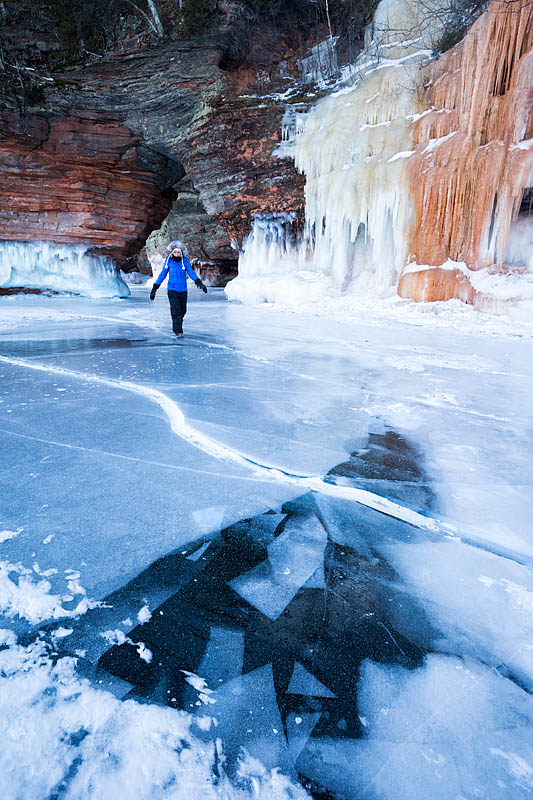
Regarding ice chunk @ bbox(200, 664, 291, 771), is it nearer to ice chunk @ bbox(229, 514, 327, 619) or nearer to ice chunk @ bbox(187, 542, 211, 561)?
ice chunk @ bbox(229, 514, 327, 619)

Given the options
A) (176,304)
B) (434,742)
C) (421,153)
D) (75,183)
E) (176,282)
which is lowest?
(434,742)

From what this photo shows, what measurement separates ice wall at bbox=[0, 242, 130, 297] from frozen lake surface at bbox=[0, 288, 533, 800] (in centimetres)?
1415

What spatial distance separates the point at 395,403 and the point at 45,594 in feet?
7.73

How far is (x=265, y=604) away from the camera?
3.57 feet

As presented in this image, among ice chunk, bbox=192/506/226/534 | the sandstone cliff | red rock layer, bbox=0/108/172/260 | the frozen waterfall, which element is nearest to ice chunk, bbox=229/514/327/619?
ice chunk, bbox=192/506/226/534

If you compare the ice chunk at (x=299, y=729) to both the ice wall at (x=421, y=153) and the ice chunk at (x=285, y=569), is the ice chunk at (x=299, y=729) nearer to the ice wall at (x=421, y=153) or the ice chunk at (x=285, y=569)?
the ice chunk at (x=285, y=569)

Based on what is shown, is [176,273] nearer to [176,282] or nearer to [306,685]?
[176,282]

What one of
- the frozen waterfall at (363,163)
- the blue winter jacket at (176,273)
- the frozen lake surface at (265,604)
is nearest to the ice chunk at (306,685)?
the frozen lake surface at (265,604)

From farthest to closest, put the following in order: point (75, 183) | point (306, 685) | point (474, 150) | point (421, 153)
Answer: point (75, 183)
point (421, 153)
point (474, 150)
point (306, 685)

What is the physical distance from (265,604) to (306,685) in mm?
248

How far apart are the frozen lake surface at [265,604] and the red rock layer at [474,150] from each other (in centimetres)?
694

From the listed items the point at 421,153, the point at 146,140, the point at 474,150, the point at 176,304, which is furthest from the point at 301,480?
the point at 146,140

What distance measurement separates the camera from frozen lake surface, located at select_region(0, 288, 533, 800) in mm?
727

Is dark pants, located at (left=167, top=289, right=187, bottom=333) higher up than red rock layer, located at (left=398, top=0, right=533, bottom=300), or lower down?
lower down
